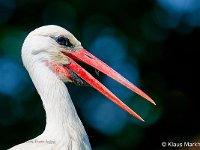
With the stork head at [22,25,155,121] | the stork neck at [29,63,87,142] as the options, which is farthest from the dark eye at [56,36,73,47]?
the stork neck at [29,63,87,142]

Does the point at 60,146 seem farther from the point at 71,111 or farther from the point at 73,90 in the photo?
the point at 73,90

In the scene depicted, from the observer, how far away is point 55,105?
3340 mm

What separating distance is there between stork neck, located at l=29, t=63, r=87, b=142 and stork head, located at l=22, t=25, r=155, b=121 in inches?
1.9

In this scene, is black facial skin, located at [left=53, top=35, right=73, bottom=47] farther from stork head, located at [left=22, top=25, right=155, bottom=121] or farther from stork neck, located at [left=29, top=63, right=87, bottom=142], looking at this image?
stork neck, located at [left=29, top=63, right=87, bottom=142]

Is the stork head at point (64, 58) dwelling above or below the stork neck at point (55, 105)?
above

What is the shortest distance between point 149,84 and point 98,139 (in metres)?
0.75

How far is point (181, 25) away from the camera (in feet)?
23.8

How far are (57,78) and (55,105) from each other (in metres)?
0.15

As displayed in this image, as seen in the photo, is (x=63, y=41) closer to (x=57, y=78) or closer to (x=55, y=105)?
(x=57, y=78)

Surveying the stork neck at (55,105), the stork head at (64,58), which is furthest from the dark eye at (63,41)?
the stork neck at (55,105)

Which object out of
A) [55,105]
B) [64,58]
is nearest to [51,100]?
[55,105]

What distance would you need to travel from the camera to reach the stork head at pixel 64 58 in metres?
3.38

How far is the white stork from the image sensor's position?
10.8ft

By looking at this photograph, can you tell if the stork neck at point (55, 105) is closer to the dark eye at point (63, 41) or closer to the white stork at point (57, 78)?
the white stork at point (57, 78)
